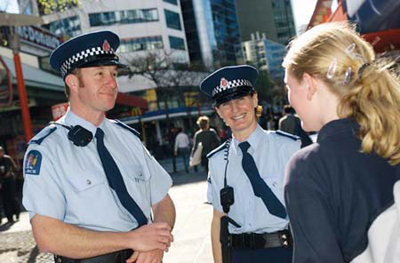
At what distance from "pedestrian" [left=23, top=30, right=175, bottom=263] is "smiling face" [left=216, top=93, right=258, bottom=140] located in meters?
0.57

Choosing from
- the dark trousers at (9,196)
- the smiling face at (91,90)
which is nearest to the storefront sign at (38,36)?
the dark trousers at (9,196)

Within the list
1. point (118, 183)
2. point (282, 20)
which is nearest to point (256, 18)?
point (282, 20)

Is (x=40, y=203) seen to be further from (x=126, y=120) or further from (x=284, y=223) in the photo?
(x=126, y=120)

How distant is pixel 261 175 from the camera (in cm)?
282

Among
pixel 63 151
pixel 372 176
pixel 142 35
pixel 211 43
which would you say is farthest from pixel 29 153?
pixel 211 43

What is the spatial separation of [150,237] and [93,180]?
408 mm

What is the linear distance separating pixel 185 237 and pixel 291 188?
5509mm

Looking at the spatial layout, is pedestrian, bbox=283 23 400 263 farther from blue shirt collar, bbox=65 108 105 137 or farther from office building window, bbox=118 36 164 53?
office building window, bbox=118 36 164 53

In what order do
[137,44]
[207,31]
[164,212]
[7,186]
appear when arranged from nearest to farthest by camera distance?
[164,212] → [7,186] → [137,44] → [207,31]

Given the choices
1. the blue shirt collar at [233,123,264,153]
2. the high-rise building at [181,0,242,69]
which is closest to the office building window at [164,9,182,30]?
the high-rise building at [181,0,242,69]

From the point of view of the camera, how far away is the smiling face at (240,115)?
3016 mm

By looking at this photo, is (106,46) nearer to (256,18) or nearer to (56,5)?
(56,5)

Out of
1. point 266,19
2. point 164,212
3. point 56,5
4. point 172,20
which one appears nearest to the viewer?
point 164,212

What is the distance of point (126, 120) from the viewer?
5091 centimetres
